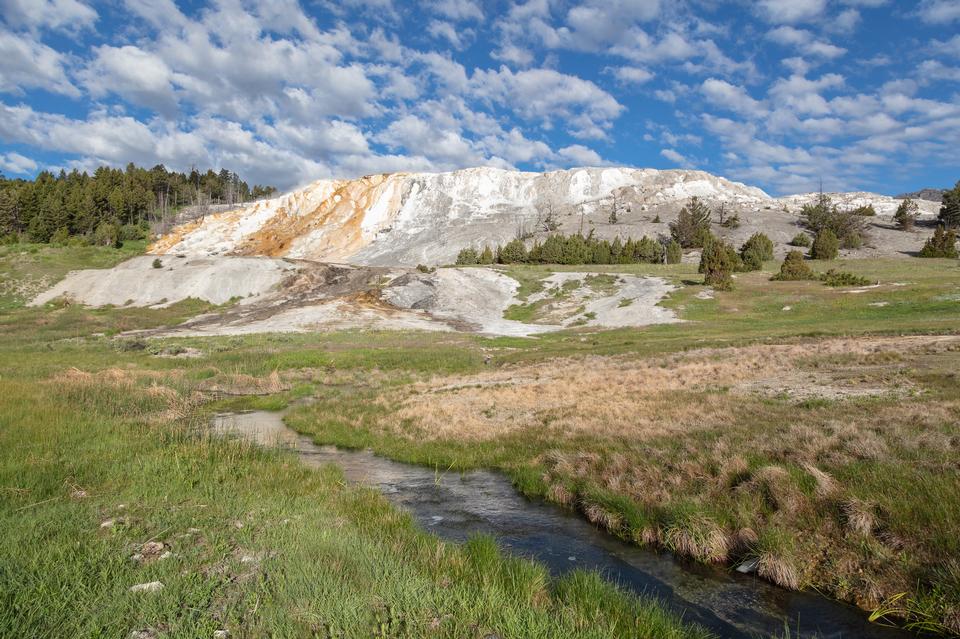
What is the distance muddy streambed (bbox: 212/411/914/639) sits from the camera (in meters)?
7.01

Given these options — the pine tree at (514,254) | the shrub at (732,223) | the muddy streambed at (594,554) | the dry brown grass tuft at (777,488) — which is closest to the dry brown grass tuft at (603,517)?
the muddy streambed at (594,554)

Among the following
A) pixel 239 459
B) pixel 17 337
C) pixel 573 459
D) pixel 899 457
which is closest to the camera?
pixel 899 457

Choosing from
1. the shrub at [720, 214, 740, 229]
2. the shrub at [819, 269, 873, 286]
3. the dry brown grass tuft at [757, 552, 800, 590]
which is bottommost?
the dry brown grass tuft at [757, 552, 800, 590]

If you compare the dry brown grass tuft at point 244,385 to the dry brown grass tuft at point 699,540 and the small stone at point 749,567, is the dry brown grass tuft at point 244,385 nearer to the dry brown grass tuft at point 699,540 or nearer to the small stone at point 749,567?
the dry brown grass tuft at point 699,540

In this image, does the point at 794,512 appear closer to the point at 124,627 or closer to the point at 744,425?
the point at 744,425

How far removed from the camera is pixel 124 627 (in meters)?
4.90

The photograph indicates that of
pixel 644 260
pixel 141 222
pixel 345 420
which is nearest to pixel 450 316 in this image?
pixel 345 420

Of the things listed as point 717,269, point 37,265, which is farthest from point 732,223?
point 37,265

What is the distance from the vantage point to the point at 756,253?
87250mm

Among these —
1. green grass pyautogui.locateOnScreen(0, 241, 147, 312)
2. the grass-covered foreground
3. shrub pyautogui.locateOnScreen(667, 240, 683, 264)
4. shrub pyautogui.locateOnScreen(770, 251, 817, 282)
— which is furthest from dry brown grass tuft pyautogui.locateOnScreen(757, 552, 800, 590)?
shrub pyautogui.locateOnScreen(667, 240, 683, 264)

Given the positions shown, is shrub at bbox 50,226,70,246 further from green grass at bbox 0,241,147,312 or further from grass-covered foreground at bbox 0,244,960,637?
grass-covered foreground at bbox 0,244,960,637

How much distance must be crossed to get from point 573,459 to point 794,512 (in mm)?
5883

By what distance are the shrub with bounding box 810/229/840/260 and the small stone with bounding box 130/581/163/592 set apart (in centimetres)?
10951

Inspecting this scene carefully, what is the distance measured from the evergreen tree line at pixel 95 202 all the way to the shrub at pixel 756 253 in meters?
139
